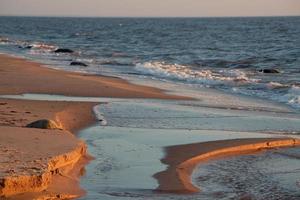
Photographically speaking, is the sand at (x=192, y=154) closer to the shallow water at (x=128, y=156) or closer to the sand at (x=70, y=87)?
the shallow water at (x=128, y=156)

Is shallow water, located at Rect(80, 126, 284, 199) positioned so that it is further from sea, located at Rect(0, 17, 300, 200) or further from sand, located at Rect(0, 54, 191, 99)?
sand, located at Rect(0, 54, 191, 99)

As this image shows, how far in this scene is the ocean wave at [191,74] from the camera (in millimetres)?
23688

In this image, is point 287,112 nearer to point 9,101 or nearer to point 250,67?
point 9,101

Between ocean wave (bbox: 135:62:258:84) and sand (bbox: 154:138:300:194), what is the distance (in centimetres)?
1227

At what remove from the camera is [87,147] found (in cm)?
974

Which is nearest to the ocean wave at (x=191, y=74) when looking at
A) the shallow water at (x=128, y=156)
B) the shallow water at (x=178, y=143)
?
the shallow water at (x=178, y=143)

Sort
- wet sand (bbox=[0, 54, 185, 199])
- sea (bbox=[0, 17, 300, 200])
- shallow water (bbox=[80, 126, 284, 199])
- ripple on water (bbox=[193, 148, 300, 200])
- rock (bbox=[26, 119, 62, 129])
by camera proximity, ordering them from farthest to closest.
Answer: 1. rock (bbox=[26, 119, 62, 129])
2. sea (bbox=[0, 17, 300, 200])
3. ripple on water (bbox=[193, 148, 300, 200])
4. shallow water (bbox=[80, 126, 284, 199])
5. wet sand (bbox=[0, 54, 185, 199])

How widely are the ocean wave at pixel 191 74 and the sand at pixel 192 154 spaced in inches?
483

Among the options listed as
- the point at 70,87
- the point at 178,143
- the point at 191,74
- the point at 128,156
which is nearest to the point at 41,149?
the point at 128,156

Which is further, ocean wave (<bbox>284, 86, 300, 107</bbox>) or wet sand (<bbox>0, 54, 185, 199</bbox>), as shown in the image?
ocean wave (<bbox>284, 86, 300, 107</bbox>)

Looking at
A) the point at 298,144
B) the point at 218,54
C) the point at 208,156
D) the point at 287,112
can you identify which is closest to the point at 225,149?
the point at 208,156

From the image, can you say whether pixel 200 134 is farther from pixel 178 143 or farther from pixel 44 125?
pixel 44 125

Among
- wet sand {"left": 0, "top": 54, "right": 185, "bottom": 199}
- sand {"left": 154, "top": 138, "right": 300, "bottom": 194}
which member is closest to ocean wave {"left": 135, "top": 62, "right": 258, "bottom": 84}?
wet sand {"left": 0, "top": 54, "right": 185, "bottom": 199}

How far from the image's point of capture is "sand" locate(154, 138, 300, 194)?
7.78 meters
